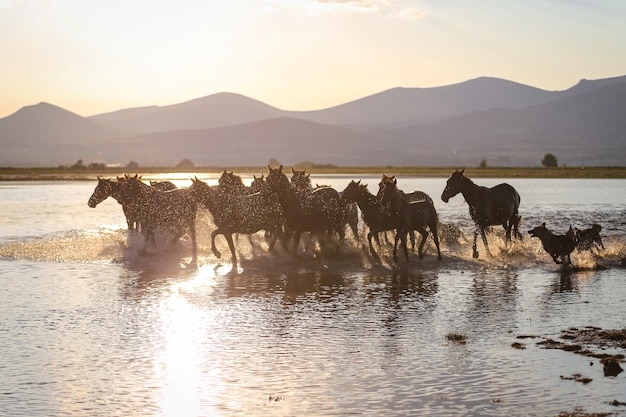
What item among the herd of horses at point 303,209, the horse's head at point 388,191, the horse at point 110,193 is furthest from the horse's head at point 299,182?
the horse at point 110,193

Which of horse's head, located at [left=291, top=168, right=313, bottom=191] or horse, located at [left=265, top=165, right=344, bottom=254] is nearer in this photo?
horse, located at [left=265, top=165, right=344, bottom=254]

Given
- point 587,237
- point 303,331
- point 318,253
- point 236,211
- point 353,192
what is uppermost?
point 353,192

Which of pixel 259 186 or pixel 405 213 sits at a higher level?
pixel 259 186

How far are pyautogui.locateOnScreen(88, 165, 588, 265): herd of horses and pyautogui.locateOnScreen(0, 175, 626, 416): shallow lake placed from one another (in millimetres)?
691

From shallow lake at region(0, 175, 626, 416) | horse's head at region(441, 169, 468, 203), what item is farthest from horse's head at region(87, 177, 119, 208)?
horse's head at region(441, 169, 468, 203)

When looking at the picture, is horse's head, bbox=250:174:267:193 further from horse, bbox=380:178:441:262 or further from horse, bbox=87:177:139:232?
horse, bbox=87:177:139:232

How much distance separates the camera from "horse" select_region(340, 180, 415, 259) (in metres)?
22.1

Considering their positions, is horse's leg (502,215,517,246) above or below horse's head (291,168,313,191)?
below

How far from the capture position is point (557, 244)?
21.3 metres

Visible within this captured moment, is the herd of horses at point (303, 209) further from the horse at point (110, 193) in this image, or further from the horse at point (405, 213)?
the horse at point (110, 193)

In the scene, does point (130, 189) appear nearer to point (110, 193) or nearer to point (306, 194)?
point (110, 193)

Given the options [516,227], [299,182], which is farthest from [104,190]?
[516,227]

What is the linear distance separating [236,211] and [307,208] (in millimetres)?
1934

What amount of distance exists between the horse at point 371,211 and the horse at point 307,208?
67 cm
